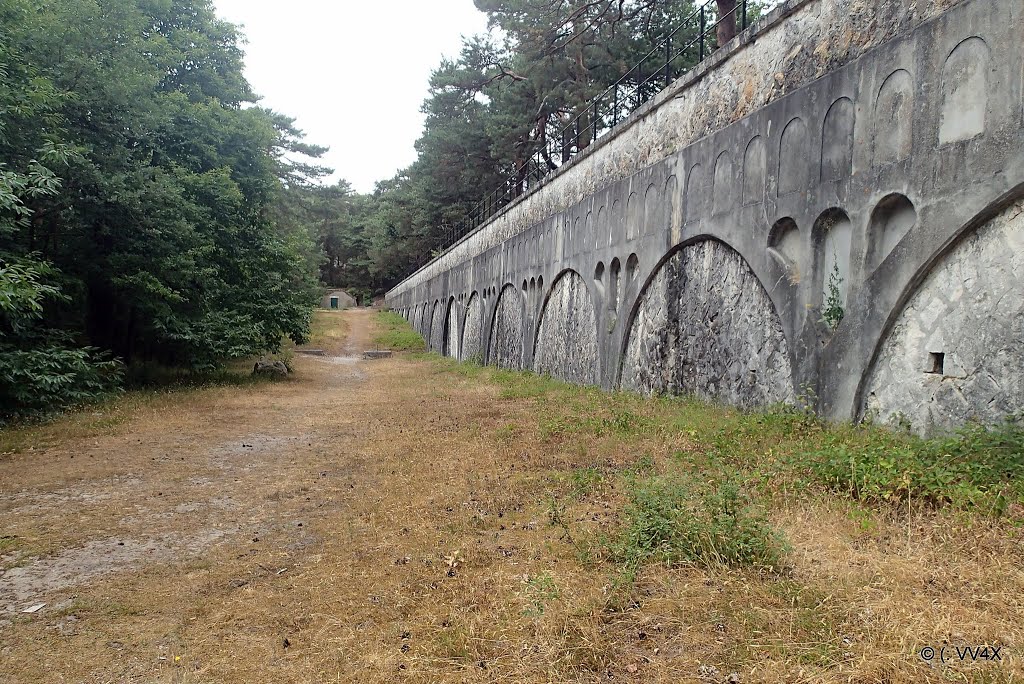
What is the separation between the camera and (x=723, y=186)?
27.1 feet

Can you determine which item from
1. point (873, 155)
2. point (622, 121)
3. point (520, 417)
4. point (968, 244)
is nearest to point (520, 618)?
point (968, 244)

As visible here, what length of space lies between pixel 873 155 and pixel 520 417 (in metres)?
5.38

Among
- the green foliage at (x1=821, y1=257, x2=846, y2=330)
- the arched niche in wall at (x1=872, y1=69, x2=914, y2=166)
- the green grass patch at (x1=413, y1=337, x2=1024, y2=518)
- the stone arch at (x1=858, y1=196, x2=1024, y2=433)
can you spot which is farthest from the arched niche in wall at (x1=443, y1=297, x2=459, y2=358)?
the stone arch at (x1=858, y1=196, x2=1024, y2=433)

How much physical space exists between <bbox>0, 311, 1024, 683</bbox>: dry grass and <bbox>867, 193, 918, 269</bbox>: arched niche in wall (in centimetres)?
245

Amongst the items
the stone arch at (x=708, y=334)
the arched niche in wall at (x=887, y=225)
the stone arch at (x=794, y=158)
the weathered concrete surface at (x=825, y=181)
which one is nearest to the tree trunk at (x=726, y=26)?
the weathered concrete surface at (x=825, y=181)

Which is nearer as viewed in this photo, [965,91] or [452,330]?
[965,91]

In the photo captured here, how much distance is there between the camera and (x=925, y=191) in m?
5.33

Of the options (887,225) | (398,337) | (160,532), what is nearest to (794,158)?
(887,225)

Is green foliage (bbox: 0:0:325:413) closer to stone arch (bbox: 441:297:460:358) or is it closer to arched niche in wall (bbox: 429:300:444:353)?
stone arch (bbox: 441:297:460:358)

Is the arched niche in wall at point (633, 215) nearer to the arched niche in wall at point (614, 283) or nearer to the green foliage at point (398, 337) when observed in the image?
the arched niche in wall at point (614, 283)

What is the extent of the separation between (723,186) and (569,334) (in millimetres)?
6018

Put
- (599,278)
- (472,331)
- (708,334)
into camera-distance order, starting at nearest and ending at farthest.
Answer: (708,334), (599,278), (472,331)

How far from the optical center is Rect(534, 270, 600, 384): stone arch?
1262cm

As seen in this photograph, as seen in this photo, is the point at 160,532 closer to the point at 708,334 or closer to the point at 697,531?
the point at 697,531
